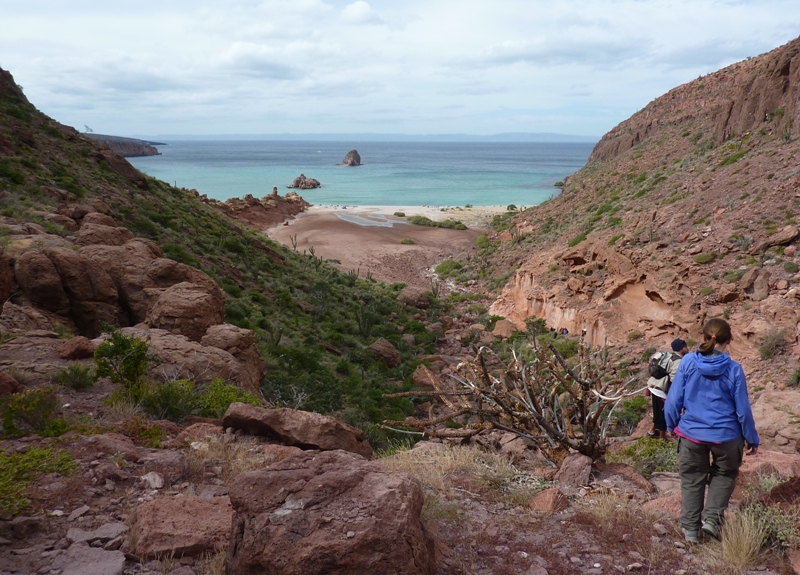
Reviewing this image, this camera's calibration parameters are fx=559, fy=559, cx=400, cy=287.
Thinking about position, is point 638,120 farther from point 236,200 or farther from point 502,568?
point 502,568

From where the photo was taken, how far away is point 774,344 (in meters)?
10.9

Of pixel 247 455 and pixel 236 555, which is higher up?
pixel 236 555

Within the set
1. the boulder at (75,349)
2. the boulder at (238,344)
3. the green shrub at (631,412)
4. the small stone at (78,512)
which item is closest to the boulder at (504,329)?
the green shrub at (631,412)

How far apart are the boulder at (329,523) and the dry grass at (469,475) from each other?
1.54 metres

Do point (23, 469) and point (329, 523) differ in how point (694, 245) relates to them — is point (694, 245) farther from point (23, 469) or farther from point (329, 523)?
point (23, 469)

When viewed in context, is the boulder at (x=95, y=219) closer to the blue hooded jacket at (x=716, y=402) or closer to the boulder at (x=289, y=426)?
the boulder at (x=289, y=426)

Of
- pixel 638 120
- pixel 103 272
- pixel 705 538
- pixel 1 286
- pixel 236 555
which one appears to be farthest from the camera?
pixel 638 120

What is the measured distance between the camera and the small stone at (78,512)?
362 centimetres

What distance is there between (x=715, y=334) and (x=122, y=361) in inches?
239

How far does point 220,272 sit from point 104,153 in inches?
348

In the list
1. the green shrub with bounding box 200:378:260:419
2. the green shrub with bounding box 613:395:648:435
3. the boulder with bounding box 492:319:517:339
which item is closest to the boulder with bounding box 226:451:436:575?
the green shrub with bounding box 200:378:260:419

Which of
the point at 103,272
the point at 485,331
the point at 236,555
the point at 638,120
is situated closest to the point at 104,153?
the point at 103,272

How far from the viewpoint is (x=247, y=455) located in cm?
493

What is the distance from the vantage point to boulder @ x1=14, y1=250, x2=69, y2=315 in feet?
28.5
